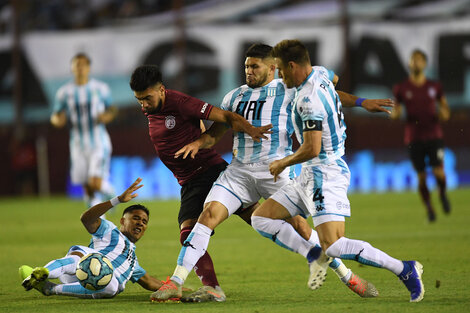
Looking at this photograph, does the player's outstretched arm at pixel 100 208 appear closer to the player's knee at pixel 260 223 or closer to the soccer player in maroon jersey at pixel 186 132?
the soccer player in maroon jersey at pixel 186 132

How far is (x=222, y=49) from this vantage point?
77.1ft

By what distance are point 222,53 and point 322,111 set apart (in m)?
17.5

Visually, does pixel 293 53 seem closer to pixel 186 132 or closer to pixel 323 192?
pixel 323 192

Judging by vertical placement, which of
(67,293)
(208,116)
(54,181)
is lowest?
(54,181)

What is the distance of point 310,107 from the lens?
6172 mm

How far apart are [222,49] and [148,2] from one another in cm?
242

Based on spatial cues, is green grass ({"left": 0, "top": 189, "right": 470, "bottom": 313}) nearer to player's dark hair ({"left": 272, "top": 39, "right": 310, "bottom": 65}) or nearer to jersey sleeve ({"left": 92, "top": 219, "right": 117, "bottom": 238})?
jersey sleeve ({"left": 92, "top": 219, "right": 117, "bottom": 238})

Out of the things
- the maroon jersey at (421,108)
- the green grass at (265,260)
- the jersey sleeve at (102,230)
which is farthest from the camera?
the maroon jersey at (421,108)

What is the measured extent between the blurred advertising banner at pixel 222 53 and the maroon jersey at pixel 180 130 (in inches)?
625

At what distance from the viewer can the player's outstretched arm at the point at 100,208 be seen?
665 cm

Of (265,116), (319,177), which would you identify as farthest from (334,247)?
(265,116)

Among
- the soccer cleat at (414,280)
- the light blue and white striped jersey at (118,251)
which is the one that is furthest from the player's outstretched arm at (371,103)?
the light blue and white striped jersey at (118,251)

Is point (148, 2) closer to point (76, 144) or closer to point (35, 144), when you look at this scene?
point (35, 144)

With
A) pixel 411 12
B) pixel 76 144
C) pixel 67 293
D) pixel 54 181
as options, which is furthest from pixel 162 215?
pixel 411 12
